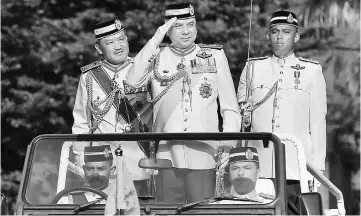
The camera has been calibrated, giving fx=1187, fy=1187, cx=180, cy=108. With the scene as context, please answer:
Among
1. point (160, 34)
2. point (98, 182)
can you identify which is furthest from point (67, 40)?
point (98, 182)

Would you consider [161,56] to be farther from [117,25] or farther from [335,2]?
[335,2]

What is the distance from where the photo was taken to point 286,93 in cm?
905

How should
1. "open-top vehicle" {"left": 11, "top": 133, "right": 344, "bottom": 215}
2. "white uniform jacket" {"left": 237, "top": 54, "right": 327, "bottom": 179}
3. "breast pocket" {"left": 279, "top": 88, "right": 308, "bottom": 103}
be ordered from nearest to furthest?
"open-top vehicle" {"left": 11, "top": 133, "right": 344, "bottom": 215} → "white uniform jacket" {"left": 237, "top": 54, "right": 327, "bottom": 179} → "breast pocket" {"left": 279, "top": 88, "right": 308, "bottom": 103}

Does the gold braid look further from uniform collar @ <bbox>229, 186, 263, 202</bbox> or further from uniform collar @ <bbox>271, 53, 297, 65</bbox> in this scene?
uniform collar @ <bbox>229, 186, 263, 202</bbox>

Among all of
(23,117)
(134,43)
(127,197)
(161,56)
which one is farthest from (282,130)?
(23,117)

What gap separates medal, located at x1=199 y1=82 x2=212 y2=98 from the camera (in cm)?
846

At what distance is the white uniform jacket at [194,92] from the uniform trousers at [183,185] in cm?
A: 120

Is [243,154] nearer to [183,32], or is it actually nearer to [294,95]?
[183,32]

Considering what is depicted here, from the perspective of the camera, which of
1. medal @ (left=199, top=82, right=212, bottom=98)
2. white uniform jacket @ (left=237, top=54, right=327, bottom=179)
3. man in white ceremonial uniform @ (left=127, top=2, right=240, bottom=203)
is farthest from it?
white uniform jacket @ (left=237, top=54, right=327, bottom=179)

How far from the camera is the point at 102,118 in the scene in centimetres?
860

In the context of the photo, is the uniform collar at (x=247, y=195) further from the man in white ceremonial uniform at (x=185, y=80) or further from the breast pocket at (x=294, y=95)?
the breast pocket at (x=294, y=95)

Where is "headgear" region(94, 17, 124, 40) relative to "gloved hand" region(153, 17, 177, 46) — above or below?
above

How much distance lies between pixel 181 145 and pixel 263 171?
53 centimetres

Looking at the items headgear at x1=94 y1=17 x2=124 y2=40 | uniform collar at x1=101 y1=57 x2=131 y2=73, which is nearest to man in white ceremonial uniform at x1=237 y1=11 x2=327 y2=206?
uniform collar at x1=101 y1=57 x2=131 y2=73
